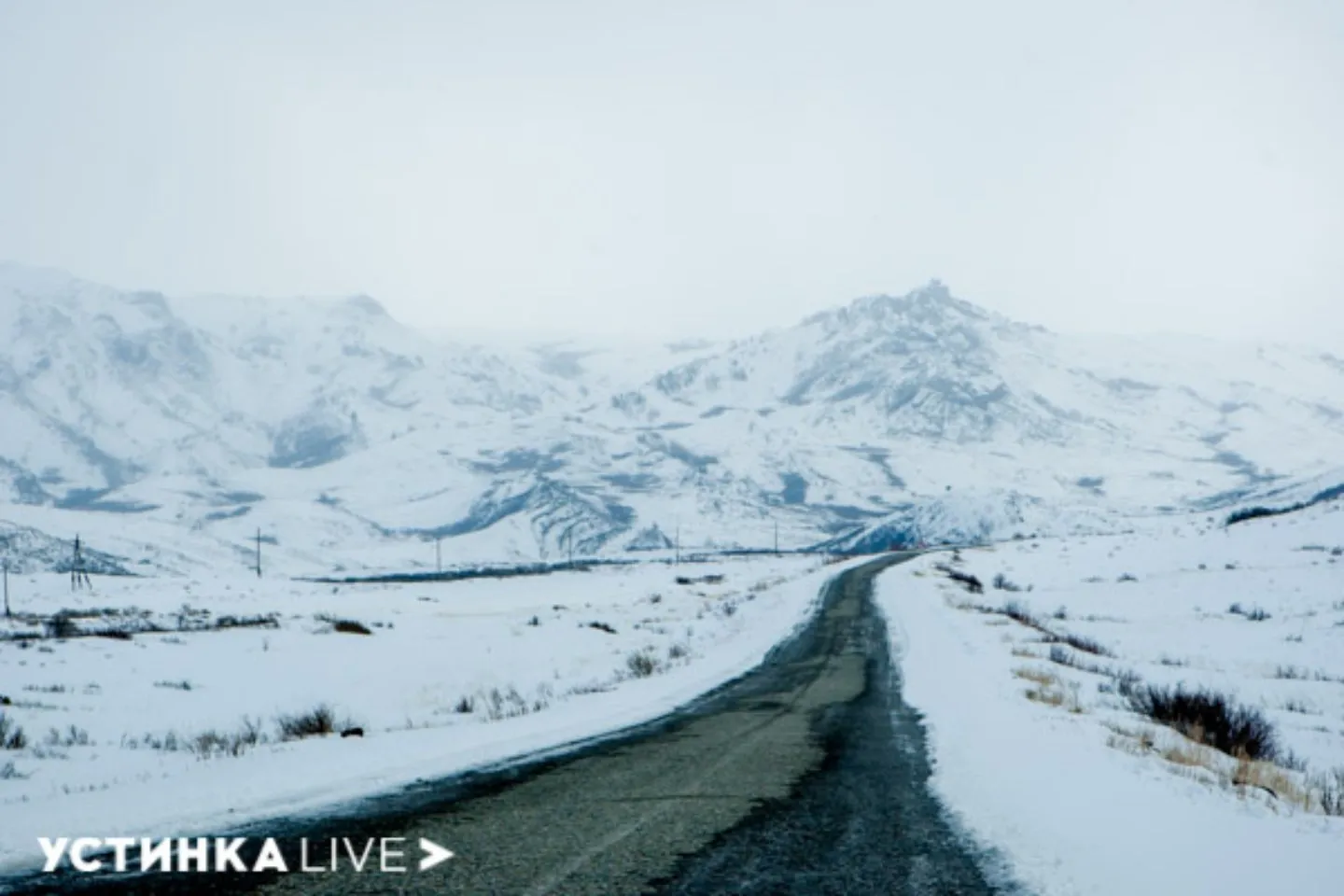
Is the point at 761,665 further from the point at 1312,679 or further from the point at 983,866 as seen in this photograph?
the point at 983,866

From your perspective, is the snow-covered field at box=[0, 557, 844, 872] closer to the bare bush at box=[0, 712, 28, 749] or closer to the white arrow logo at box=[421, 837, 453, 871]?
the bare bush at box=[0, 712, 28, 749]

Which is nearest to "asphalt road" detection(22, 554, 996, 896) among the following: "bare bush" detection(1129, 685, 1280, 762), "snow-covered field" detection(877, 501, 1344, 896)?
"snow-covered field" detection(877, 501, 1344, 896)

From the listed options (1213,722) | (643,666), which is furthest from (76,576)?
(1213,722)

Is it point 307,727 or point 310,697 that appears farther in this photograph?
point 310,697

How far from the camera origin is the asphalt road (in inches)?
200

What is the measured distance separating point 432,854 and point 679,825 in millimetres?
1668

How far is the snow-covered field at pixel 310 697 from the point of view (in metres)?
7.45

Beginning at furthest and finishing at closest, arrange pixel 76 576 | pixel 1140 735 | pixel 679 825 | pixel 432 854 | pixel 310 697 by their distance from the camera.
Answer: pixel 76 576
pixel 310 697
pixel 1140 735
pixel 679 825
pixel 432 854

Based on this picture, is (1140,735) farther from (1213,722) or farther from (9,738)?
(9,738)

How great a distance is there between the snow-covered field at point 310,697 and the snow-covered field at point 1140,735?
4.46 m

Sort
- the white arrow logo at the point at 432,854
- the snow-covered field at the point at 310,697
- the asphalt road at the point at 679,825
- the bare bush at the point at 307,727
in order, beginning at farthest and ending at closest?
the bare bush at the point at 307,727, the snow-covered field at the point at 310,697, the white arrow logo at the point at 432,854, the asphalt road at the point at 679,825

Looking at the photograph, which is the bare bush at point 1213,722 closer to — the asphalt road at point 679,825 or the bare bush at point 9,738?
the asphalt road at point 679,825

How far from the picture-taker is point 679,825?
6.41 m

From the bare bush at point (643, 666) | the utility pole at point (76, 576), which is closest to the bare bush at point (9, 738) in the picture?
the bare bush at point (643, 666)
